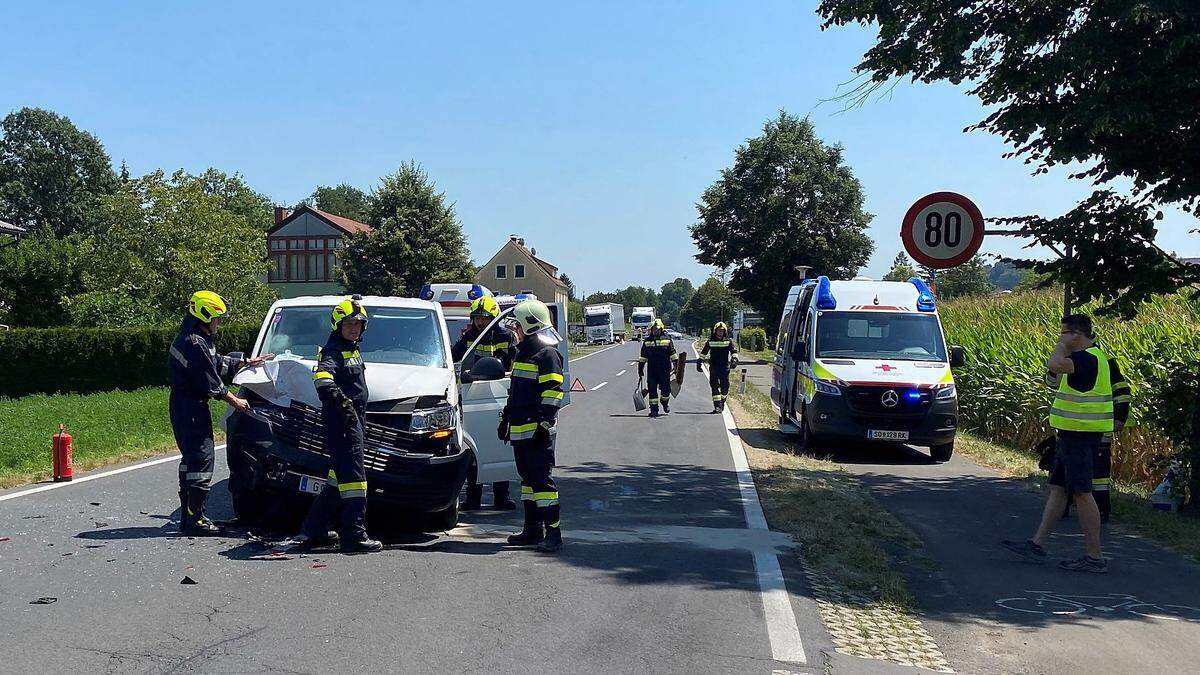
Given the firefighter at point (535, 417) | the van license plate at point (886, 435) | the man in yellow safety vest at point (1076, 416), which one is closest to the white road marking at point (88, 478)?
the firefighter at point (535, 417)

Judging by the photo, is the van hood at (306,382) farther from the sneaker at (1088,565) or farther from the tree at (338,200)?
the tree at (338,200)

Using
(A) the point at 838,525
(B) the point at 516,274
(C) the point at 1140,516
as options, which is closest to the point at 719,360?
(C) the point at 1140,516

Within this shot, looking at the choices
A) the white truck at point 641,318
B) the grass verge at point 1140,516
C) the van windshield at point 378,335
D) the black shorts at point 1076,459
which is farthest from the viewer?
the white truck at point 641,318

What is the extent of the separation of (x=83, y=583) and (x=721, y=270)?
5320cm

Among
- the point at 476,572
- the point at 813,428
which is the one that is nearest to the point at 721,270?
the point at 813,428

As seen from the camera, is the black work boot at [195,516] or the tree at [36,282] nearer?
the black work boot at [195,516]

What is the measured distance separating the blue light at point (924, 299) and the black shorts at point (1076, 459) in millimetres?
7843

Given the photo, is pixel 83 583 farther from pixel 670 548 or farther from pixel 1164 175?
pixel 1164 175

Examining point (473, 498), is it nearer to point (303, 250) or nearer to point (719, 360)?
point (719, 360)

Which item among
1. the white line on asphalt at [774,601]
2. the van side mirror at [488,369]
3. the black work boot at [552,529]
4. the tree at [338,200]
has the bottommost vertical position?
the white line on asphalt at [774,601]

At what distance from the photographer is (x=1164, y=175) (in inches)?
388

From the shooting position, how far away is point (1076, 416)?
7945 mm

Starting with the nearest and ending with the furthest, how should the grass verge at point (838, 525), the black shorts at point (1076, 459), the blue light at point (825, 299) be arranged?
the grass verge at point (838, 525)
the black shorts at point (1076, 459)
the blue light at point (825, 299)

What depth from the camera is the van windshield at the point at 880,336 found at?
50.2ft
